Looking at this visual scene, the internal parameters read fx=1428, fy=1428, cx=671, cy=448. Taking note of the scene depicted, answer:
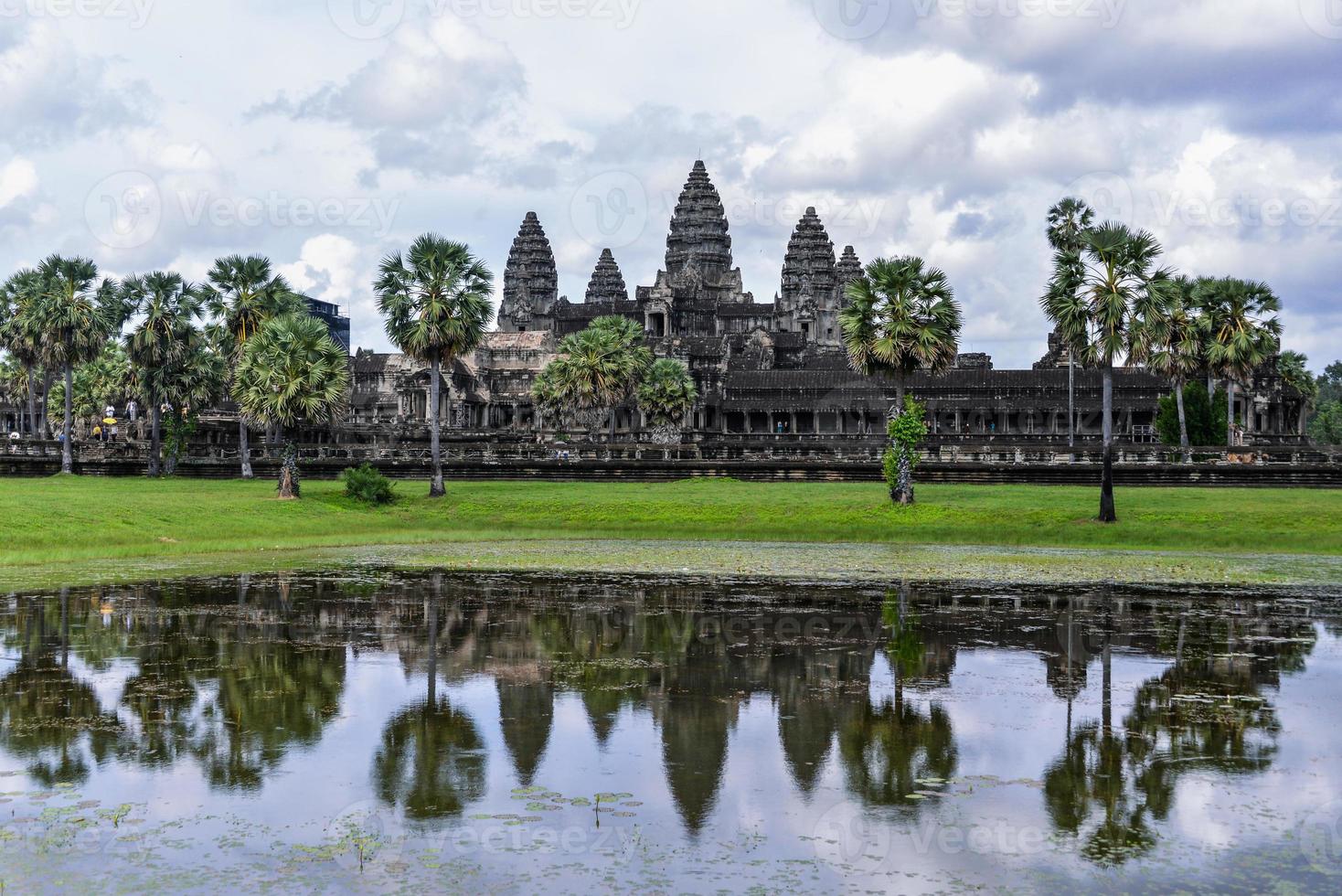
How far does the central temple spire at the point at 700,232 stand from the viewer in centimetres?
16612

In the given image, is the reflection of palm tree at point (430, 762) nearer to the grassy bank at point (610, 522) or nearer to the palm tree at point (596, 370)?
the grassy bank at point (610, 522)

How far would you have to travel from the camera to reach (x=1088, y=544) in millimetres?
41156

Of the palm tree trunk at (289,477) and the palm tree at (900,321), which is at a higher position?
the palm tree at (900,321)

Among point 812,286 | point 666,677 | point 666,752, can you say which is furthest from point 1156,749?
point 812,286

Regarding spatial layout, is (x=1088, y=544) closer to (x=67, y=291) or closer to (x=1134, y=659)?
(x=1134, y=659)

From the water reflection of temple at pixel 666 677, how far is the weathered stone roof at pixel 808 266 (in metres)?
138

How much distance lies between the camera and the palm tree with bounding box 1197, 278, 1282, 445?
65.7 m

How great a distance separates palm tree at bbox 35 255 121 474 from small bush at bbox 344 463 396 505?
901 inches

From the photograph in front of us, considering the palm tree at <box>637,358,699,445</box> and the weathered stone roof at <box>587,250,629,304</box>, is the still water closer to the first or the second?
the palm tree at <box>637,358,699,445</box>

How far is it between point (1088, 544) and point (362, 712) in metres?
29.4

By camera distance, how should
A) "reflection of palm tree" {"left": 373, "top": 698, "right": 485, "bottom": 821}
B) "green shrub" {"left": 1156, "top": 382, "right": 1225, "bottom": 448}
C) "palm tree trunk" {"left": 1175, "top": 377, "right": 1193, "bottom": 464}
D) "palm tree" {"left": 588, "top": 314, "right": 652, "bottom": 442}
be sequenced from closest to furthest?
"reflection of palm tree" {"left": 373, "top": 698, "right": 485, "bottom": 821}
"palm tree trunk" {"left": 1175, "top": 377, "right": 1193, "bottom": 464}
"green shrub" {"left": 1156, "top": 382, "right": 1225, "bottom": 448}
"palm tree" {"left": 588, "top": 314, "right": 652, "bottom": 442}
